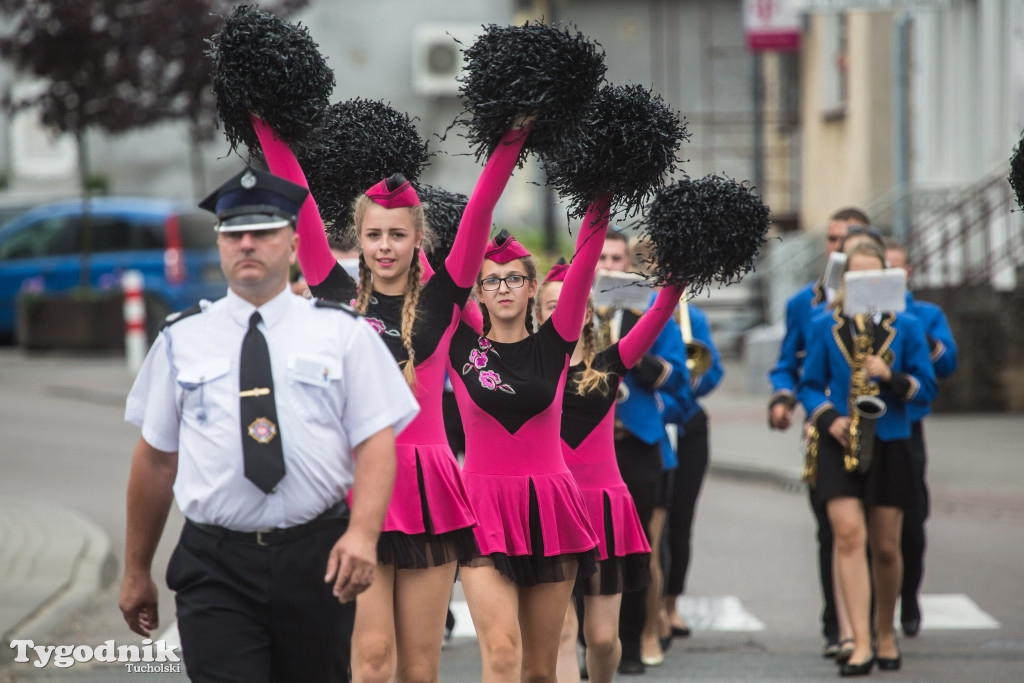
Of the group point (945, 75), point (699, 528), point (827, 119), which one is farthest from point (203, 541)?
point (827, 119)

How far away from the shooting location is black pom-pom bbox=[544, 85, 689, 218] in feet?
15.8

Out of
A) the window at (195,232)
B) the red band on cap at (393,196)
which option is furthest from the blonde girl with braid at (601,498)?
the window at (195,232)

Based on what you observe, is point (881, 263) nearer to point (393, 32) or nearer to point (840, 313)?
point (840, 313)

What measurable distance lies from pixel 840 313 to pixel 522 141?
3117 millimetres

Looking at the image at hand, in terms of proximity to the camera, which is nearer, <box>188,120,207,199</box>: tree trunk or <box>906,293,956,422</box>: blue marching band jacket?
<box>906,293,956,422</box>: blue marching band jacket

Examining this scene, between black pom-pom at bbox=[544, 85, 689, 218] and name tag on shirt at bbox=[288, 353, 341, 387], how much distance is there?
1.17 m

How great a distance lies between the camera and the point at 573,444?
228 inches

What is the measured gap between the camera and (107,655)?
7.14 m

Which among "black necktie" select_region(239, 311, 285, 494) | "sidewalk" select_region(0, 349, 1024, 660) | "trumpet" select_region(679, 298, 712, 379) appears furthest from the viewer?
"sidewalk" select_region(0, 349, 1024, 660)

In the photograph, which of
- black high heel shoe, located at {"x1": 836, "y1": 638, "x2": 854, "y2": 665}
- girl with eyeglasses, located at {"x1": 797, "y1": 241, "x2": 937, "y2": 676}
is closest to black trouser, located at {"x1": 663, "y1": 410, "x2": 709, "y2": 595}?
girl with eyeglasses, located at {"x1": 797, "y1": 241, "x2": 937, "y2": 676}

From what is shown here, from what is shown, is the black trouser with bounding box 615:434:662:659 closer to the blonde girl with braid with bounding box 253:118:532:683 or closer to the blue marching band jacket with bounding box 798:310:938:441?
the blue marching band jacket with bounding box 798:310:938:441

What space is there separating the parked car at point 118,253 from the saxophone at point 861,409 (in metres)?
15.1

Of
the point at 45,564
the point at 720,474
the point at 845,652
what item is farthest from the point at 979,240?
the point at 45,564

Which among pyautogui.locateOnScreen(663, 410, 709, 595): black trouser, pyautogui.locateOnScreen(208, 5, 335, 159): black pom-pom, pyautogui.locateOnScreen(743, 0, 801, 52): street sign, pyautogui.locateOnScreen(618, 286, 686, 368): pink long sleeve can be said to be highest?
pyautogui.locateOnScreen(743, 0, 801, 52): street sign
